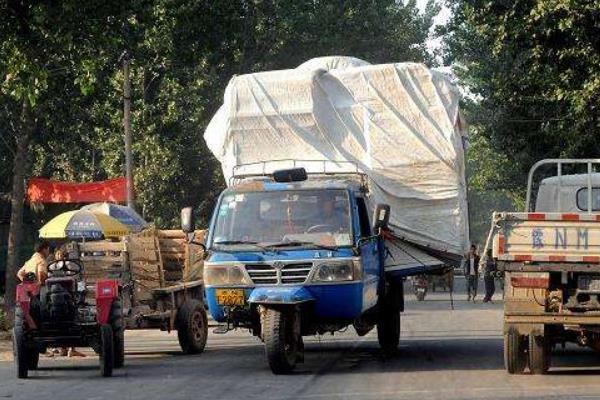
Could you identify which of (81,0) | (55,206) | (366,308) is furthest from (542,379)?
(55,206)

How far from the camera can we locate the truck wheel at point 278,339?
1516 cm

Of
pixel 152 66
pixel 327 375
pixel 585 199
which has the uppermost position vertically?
pixel 152 66

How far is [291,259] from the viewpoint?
15.6 m

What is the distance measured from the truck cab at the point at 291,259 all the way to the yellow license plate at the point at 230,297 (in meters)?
0.01

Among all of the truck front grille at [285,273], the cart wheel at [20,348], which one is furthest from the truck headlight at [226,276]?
the cart wheel at [20,348]

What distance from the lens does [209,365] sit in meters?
17.3

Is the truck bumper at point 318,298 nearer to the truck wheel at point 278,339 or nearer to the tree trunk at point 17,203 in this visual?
the truck wheel at point 278,339

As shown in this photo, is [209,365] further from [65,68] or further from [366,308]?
[65,68]

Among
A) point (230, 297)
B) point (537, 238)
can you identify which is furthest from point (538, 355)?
point (230, 297)

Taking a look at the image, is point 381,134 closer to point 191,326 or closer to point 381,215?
point 381,215

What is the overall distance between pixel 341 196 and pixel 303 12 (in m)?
30.8

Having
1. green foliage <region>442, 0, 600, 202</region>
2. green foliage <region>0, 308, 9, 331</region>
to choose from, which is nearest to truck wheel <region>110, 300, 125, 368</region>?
green foliage <region>0, 308, 9, 331</region>

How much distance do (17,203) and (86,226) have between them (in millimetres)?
1558

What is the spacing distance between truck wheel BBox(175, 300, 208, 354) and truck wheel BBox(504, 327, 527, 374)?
222 inches
